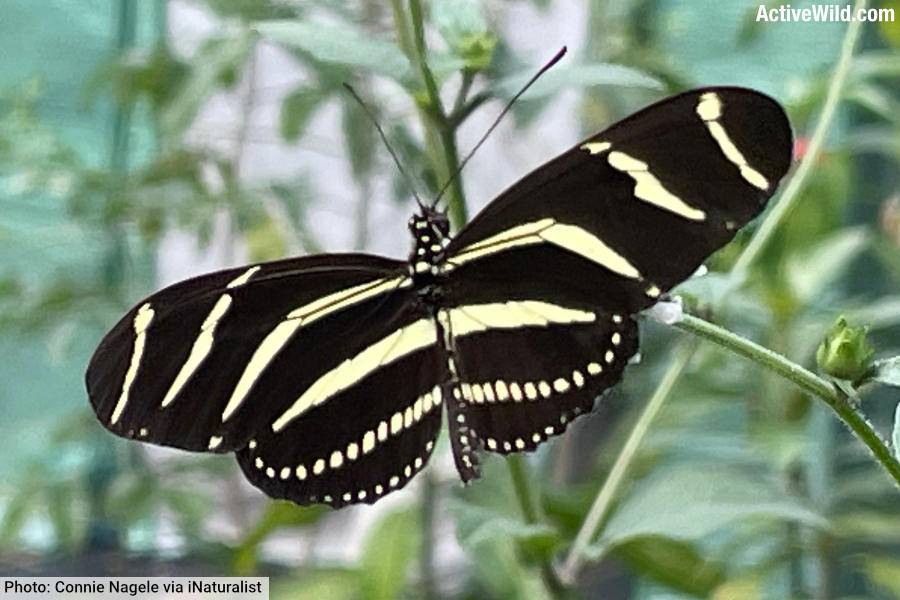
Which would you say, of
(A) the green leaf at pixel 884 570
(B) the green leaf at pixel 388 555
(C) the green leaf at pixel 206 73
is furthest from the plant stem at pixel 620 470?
→ (C) the green leaf at pixel 206 73

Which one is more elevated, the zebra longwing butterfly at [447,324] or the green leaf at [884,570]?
the zebra longwing butterfly at [447,324]

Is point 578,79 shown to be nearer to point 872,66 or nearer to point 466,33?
point 466,33

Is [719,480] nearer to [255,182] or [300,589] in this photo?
[300,589]

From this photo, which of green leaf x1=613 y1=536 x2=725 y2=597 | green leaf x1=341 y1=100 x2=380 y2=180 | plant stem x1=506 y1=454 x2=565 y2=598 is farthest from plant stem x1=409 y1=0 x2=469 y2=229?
green leaf x1=341 y1=100 x2=380 y2=180

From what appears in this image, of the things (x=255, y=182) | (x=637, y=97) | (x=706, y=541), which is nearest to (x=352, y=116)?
(x=255, y=182)

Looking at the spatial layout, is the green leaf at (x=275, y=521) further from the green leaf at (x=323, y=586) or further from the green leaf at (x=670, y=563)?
the green leaf at (x=670, y=563)

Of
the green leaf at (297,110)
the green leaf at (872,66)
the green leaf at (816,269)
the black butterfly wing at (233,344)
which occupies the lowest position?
the black butterfly wing at (233,344)
